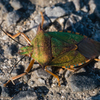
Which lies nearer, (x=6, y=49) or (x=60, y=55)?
(x=60, y=55)

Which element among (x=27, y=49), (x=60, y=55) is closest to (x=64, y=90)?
(x=60, y=55)

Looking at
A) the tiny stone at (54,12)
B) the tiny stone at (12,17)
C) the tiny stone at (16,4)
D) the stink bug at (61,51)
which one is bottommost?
the stink bug at (61,51)

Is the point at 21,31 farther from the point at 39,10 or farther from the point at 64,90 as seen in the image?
the point at 64,90

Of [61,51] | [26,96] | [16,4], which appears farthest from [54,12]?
[26,96]

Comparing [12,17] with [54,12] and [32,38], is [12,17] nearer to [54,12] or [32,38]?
[32,38]

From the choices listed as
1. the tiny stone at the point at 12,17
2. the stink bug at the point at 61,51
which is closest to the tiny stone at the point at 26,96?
the stink bug at the point at 61,51

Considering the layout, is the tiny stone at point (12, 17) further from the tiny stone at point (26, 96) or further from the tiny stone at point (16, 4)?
the tiny stone at point (26, 96)

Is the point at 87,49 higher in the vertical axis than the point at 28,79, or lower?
higher
